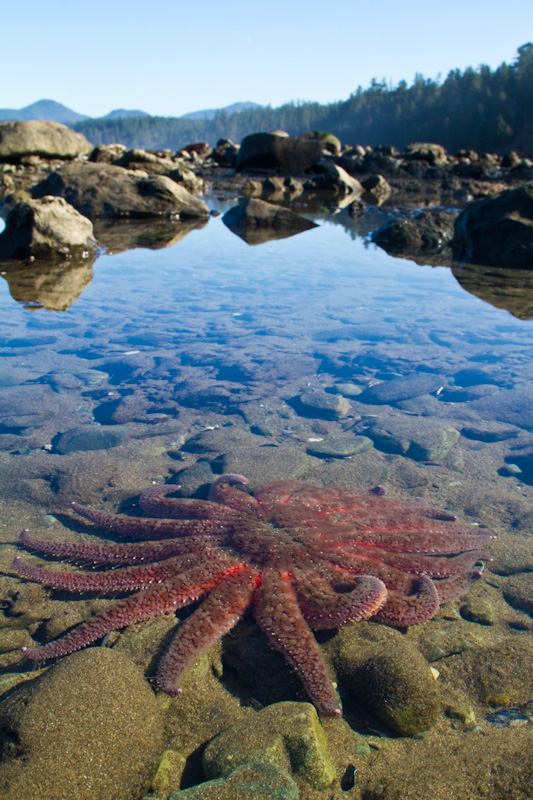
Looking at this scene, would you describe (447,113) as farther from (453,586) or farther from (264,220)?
(453,586)

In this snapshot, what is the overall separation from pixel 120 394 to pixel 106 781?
4.24 metres

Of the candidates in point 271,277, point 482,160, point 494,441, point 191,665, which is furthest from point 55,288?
point 482,160

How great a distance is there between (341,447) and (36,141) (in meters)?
28.1

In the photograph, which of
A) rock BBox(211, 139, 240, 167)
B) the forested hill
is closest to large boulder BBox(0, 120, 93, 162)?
rock BBox(211, 139, 240, 167)

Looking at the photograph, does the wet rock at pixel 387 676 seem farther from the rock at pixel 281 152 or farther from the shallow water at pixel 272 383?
the rock at pixel 281 152

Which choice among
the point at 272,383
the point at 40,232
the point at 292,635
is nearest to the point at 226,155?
the point at 40,232

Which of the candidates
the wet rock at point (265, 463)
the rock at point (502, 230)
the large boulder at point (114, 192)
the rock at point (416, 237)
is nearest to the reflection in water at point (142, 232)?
the large boulder at point (114, 192)

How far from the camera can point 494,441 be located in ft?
16.4

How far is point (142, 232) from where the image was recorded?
634 inches

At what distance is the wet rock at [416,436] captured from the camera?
473 centimetres

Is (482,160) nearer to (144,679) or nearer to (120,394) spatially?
(120,394)

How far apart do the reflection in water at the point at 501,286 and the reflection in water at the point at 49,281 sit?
294 inches

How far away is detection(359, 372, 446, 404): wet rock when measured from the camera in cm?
573

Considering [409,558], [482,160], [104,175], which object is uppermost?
[482,160]
